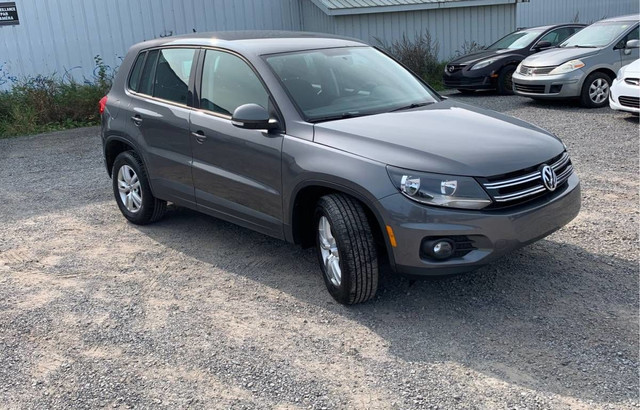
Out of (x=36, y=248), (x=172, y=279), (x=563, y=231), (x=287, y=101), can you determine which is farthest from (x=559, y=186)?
(x=36, y=248)

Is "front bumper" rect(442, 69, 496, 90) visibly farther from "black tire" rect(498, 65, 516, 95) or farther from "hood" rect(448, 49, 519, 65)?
"hood" rect(448, 49, 519, 65)

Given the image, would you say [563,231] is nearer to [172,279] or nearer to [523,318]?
[523,318]

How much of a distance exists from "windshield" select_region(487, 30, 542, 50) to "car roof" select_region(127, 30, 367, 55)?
995cm

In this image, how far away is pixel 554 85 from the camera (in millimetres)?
11648

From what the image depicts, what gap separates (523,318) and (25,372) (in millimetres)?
2957

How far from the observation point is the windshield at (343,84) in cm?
471

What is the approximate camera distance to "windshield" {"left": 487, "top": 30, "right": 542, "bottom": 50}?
14500 mm

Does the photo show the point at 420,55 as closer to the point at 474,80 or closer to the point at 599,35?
the point at 474,80

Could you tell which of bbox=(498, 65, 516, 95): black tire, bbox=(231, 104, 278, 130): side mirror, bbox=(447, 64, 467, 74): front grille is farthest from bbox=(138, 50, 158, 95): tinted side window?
bbox=(498, 65, 516, 95): black tire

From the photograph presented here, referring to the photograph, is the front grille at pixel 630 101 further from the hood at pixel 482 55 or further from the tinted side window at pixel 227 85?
the tinted side window at pixel 227 85

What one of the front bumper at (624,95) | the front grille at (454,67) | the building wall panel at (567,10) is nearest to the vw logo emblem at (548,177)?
the front bumper at (624,95)

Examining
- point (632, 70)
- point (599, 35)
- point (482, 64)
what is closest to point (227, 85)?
point (632, 70)

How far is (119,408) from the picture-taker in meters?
3.36

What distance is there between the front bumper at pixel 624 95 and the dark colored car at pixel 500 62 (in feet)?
13.4
